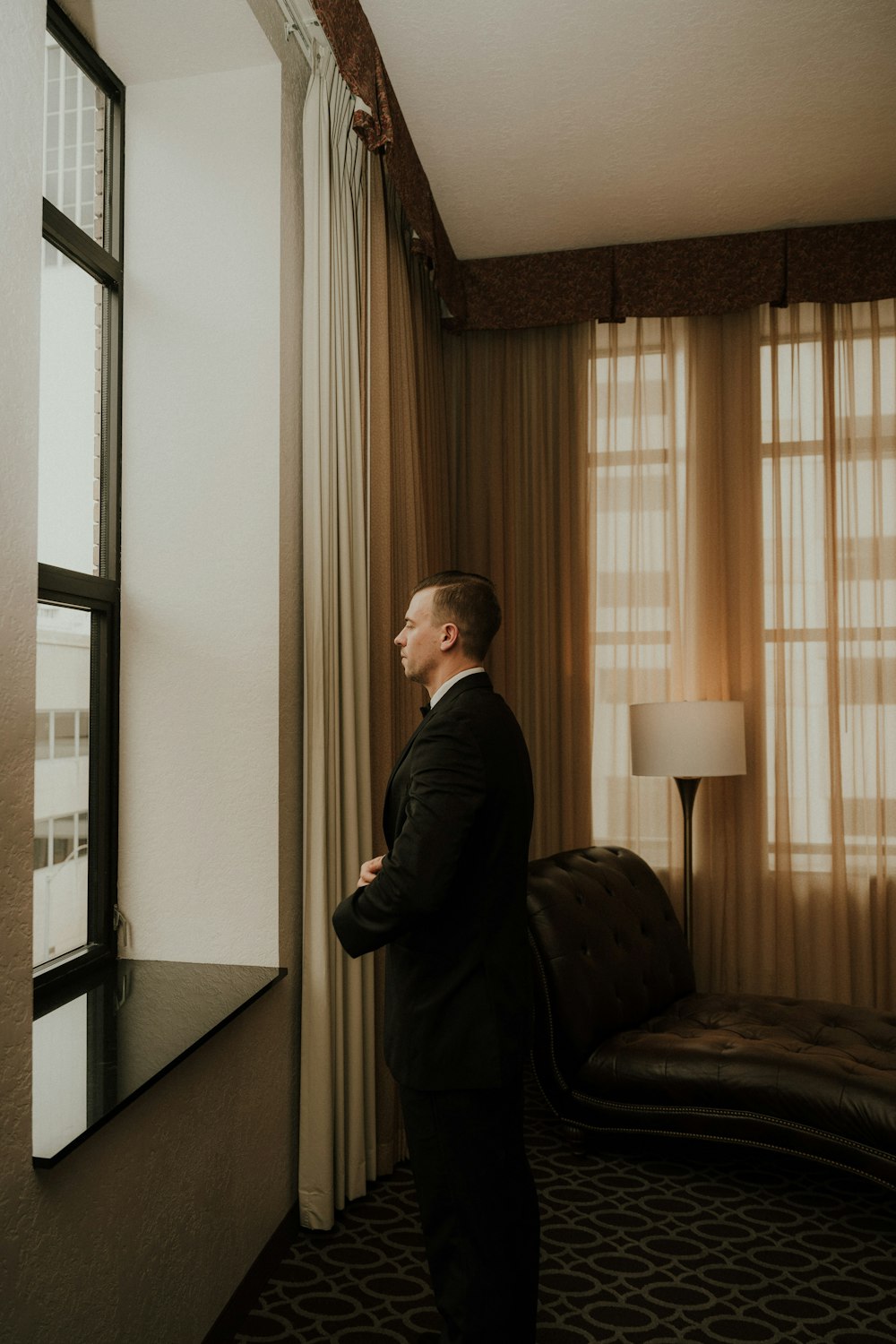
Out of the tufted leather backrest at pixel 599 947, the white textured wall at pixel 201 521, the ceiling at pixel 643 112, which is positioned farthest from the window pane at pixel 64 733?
the ceiling at pixel 643 112

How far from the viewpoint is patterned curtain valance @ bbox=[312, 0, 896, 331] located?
157 inches

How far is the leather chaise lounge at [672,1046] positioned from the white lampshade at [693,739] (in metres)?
0.46

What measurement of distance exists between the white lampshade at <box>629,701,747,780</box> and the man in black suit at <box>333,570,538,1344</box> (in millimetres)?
1894

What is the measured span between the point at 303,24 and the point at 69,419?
4.15ft

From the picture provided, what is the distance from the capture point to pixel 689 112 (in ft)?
10.6

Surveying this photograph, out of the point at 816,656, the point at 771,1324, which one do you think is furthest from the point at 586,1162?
the point at 816,656

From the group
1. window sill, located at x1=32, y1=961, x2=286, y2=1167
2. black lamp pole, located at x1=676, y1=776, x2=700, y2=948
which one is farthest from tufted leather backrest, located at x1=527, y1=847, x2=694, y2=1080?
window sill, located at x1=32, y1=961, x2=286, y2=1167

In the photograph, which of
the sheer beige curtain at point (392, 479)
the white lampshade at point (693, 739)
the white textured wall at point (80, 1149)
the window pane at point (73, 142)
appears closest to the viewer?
the white textured wall at point (80, 1149)

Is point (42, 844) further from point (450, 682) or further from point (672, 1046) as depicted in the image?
point (672, 1046)

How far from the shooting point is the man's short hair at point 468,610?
2.02 metres

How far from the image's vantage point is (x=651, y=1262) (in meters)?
2.46

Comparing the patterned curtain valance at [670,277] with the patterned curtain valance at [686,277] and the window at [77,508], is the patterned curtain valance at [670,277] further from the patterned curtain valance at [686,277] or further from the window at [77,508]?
the window at [77,508]

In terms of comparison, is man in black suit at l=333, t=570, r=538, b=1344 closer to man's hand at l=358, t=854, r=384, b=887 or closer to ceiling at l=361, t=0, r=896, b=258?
man's hand at l=358, t=854, r=384, b=887

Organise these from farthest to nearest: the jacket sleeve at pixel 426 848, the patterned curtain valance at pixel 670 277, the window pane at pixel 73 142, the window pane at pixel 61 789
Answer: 1. the patterned curtain valance at pixel 670 277
2. the window pane at pixel 73 142
3. the window pane at pixel 61 789
4. the jacket sleeve at pixel 426 848
